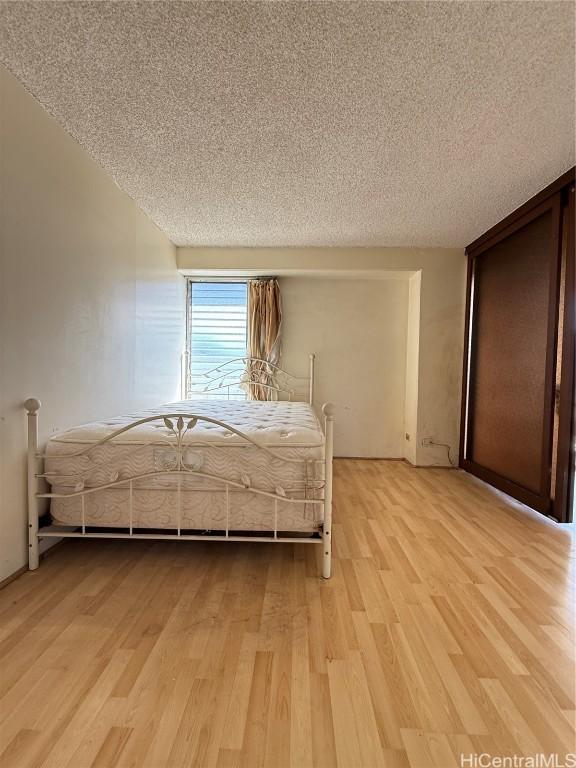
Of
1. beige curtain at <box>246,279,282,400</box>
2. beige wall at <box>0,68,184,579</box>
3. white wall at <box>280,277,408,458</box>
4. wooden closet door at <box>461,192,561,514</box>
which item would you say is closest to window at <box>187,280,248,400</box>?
beige curtain at <box>246,279,282,400</box>

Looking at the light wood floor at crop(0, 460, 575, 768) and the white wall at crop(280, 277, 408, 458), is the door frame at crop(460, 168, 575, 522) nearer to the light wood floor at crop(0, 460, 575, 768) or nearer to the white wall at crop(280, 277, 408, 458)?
the light wood floor at crop(0, 460, 575, 768)

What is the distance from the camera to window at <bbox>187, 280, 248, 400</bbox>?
461 cm

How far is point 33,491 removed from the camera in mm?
1851

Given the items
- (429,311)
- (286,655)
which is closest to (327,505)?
(286,655)

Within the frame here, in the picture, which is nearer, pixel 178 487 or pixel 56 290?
pixel 178 487

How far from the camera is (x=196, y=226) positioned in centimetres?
355

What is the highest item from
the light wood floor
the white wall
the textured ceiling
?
the textured ceiling

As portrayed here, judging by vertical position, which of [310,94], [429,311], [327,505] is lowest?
[327,505]

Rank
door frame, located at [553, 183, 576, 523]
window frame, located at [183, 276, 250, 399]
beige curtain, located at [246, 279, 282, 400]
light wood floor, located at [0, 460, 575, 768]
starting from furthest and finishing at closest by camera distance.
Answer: window frame, located at [183, 276, 250, 399] → beige curtain, located at [246, 279, 282, 400] → door frame, located at [553, 183, 576, 523] → light wood floor, located at [0, 460, 575, 768]

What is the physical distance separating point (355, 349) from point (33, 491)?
3.46 meters

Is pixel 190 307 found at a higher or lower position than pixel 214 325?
higher

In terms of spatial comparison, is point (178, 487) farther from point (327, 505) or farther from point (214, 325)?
point (214, 325)

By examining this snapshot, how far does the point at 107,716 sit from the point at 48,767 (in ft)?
0.53

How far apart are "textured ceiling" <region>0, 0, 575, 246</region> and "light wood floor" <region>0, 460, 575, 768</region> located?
2.26 meters
